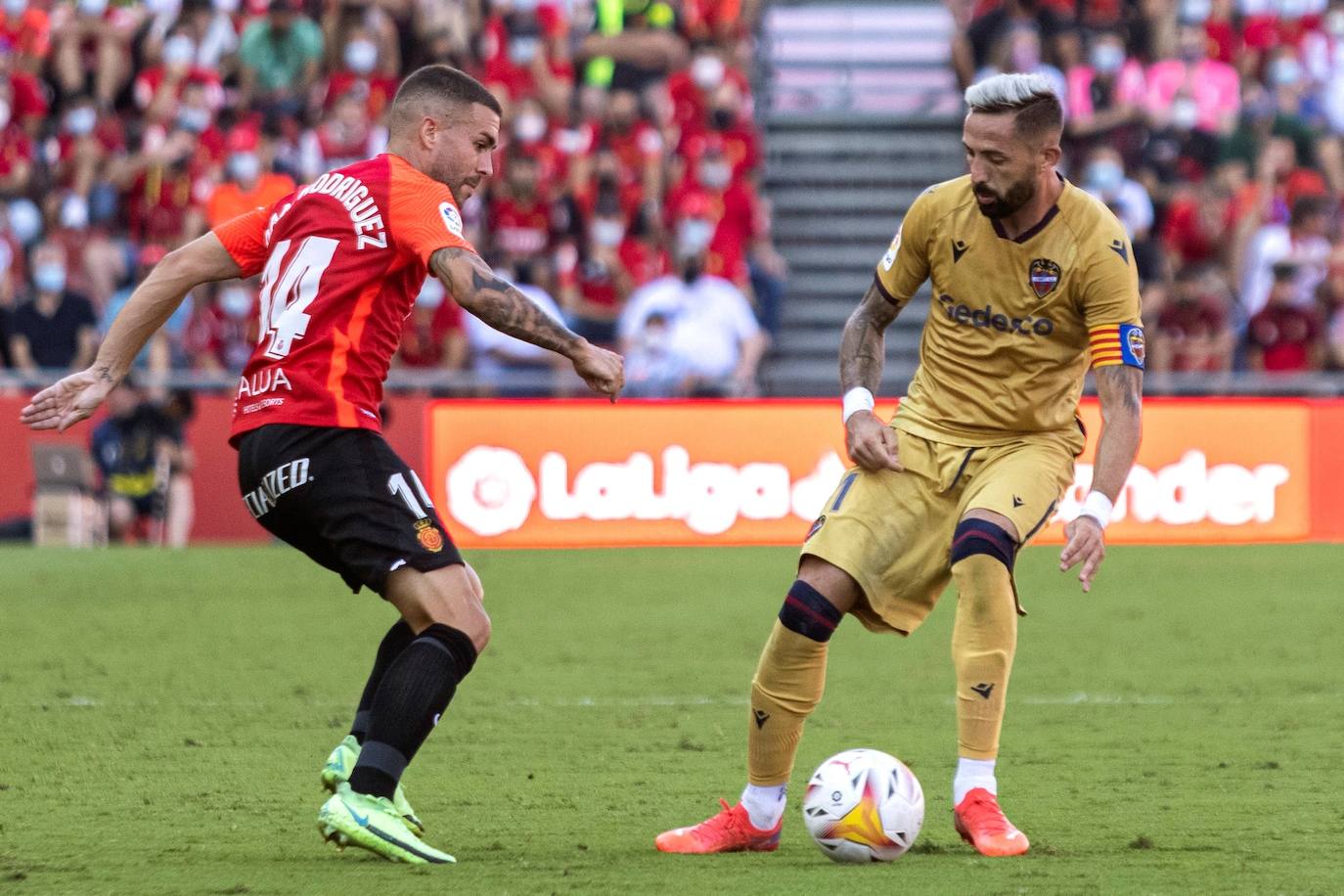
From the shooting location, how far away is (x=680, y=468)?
1642 centimetres

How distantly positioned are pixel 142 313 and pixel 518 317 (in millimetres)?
1232

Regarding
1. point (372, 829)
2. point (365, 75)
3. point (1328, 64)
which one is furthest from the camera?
point (1328, 64)

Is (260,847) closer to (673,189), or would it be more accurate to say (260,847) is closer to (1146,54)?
(673,189)

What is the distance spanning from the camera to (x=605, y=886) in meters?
5.20

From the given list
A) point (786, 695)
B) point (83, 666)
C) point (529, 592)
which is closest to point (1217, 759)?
point (786, 695)

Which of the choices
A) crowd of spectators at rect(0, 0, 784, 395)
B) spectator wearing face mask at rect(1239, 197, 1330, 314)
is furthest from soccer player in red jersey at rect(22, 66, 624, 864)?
spectator wearing face mask at rect(1239, 197, 1330, 314)

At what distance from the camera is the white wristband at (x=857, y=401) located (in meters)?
6.21

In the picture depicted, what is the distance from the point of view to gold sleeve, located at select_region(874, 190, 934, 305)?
6145 millimetres

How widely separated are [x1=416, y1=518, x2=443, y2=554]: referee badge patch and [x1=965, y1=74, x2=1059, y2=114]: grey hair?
73.5 inches

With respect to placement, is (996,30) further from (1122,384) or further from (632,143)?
(1122,384)

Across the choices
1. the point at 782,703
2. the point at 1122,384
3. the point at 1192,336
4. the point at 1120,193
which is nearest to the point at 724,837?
the point at 782,703

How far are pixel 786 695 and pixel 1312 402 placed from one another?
1187 cm

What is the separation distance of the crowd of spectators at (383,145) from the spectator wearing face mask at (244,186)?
22 millimetres

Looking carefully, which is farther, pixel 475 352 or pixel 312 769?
pixel 475 352
